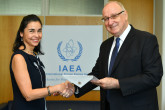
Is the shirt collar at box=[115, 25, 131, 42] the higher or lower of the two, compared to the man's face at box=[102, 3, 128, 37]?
lower

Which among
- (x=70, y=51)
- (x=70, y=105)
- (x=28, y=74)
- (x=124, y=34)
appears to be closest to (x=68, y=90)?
(x=28, y=74)

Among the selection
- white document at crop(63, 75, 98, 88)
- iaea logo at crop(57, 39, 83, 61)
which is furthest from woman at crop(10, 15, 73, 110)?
iaea logo at crop(57, 39, 83, 61)

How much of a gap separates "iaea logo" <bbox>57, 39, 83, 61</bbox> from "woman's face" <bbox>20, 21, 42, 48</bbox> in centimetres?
176

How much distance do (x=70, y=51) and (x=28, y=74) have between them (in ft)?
6.57

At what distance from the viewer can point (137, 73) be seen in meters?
1.70

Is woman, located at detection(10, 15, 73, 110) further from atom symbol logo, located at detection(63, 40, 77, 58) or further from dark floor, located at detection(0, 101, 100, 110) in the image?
atom symbol logo, located at detection(63, 40, 77, 58)

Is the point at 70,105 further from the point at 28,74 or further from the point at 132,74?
the point at 132,74

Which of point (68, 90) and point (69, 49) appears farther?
point (69, 49)

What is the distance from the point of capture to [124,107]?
168 cm

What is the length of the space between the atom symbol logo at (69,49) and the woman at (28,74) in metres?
1.71

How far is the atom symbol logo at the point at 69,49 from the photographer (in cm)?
372

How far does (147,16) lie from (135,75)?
8.40ft

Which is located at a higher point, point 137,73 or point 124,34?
point 124,34

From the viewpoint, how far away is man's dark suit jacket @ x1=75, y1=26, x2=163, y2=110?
5.34 feet
